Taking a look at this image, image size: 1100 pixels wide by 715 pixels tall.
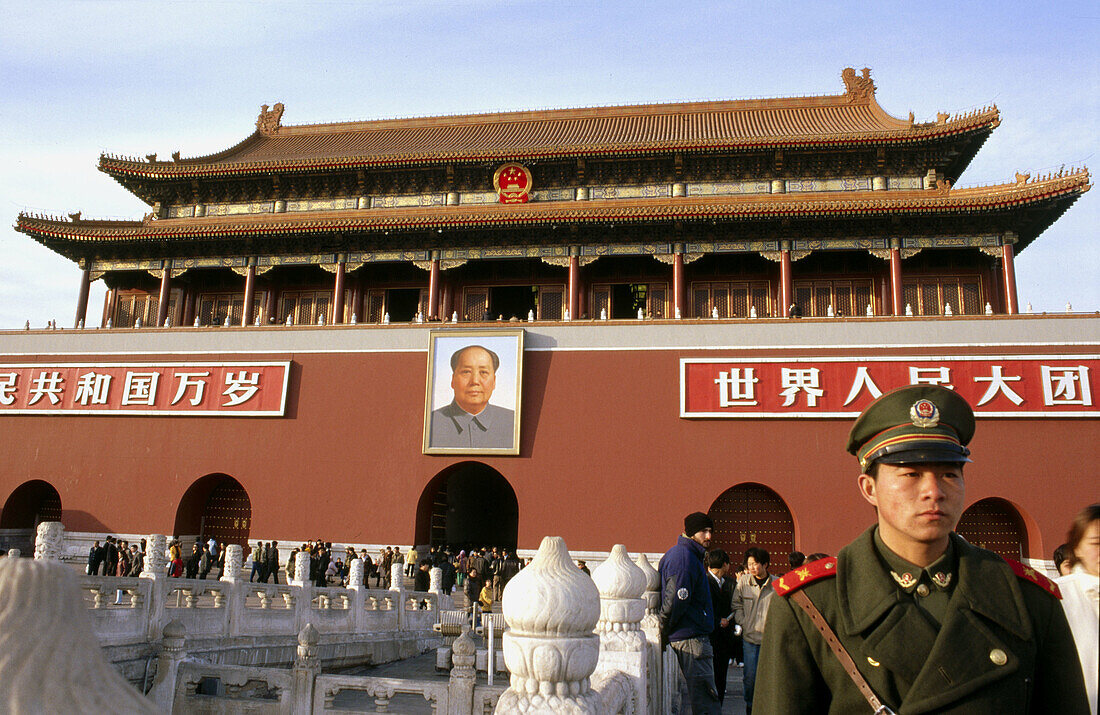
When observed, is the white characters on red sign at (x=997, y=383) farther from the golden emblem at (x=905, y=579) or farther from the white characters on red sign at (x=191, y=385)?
the white characters on red sign at (x=191, y=385)

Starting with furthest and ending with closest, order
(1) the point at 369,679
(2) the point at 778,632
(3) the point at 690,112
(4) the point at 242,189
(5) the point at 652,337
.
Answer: (3) the point at 690,112, (4) the point at 242,189, (5) the point at 652,337, (1) the point at 369,679, (2) the point at 778,632

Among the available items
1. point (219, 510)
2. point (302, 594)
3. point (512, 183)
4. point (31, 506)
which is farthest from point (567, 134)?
point (31, 506)

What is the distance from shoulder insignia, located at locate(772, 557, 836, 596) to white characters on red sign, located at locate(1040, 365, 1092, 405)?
1380 centimetres

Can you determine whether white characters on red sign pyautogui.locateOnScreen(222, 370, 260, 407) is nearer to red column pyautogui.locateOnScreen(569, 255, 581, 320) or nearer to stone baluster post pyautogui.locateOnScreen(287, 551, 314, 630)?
red column pyautogui.locateOnScreen(569, 255, 581, 320)

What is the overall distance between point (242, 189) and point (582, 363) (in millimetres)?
9981

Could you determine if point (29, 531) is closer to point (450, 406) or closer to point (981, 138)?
point (450, 406)

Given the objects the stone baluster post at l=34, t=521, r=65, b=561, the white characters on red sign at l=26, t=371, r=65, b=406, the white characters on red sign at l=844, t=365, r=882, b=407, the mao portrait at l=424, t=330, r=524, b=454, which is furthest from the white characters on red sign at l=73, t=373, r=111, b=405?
the white characters on red sign at l=844, t=365, r=882, b=407

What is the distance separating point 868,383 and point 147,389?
537 inches

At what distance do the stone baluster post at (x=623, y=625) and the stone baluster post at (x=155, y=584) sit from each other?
5.95m

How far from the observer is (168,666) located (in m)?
6.42

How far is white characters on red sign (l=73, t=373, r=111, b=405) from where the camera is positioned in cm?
1633

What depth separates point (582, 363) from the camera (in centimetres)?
1502

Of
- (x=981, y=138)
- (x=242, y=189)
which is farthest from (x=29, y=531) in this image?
(x=981, y=138)

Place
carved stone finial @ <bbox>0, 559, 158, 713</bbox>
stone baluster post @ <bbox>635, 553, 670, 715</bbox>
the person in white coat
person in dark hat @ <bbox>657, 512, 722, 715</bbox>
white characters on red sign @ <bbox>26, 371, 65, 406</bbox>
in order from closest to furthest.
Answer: carved stone finial @ <bbox>0, 559, 158, 713</bbox> < the person in white coat < stone baluster post @ <bbox>635, 553, 670, 715</bbox> < person in dark hat @ <bbox>657, 512, 722, 715</bbox> < white characters on red sign @ <bbox>26, 371, 65, 406</bbox>
